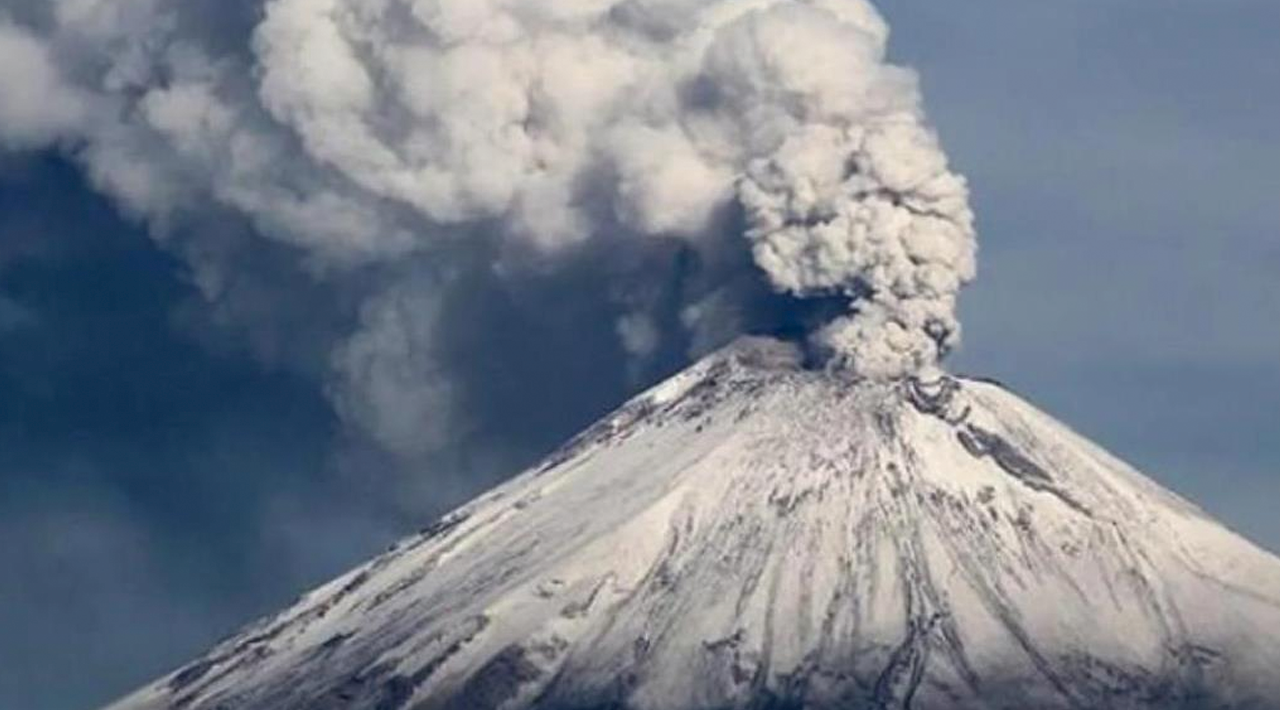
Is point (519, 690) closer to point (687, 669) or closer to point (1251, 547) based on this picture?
point (687, 669)

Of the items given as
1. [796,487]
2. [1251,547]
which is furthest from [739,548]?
[1251,547]

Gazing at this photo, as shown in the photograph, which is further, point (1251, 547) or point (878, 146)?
point (1251, 547)

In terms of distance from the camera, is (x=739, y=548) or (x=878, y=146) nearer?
(x=878, y=146)

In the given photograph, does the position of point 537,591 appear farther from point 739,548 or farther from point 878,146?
point 878,146

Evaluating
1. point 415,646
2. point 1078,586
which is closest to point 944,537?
point 1078,586

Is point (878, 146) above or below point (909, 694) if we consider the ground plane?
above
